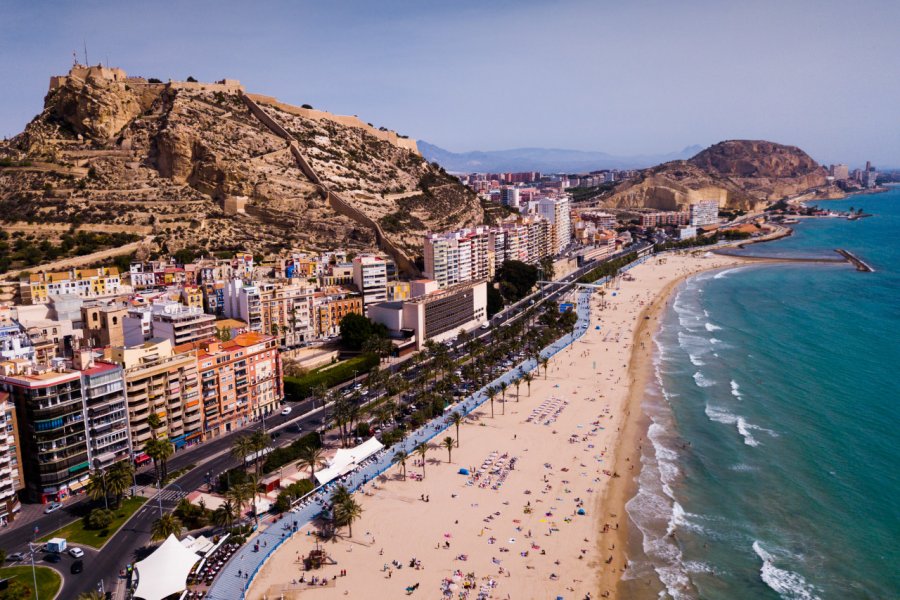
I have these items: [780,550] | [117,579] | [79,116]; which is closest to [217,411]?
[117,579]

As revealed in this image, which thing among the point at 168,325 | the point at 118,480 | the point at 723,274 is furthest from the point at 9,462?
the point at 723,274

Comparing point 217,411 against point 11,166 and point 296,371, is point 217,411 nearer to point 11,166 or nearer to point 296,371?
point 296,371

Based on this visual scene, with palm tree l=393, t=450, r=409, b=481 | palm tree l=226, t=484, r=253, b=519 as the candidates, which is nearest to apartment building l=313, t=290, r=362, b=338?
palm tree l=393, t=450, r=409, b=481

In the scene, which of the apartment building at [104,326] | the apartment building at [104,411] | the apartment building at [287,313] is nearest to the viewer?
the apartment building at [104,411]

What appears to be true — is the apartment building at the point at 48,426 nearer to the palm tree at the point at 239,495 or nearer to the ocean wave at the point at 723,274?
the palm tree at the point at 239,495

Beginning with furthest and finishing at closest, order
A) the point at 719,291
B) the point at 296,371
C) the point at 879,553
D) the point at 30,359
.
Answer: the point at 719,291 < the point at 296,371 < the point at 30,359 < the point at 879,553

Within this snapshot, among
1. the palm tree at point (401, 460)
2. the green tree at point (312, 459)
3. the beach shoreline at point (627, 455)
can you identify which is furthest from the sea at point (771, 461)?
the green tree at point (312, 459)

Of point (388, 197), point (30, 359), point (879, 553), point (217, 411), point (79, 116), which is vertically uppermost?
point (79, 116)

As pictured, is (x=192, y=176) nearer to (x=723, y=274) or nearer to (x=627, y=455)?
(x=627, y=455)
